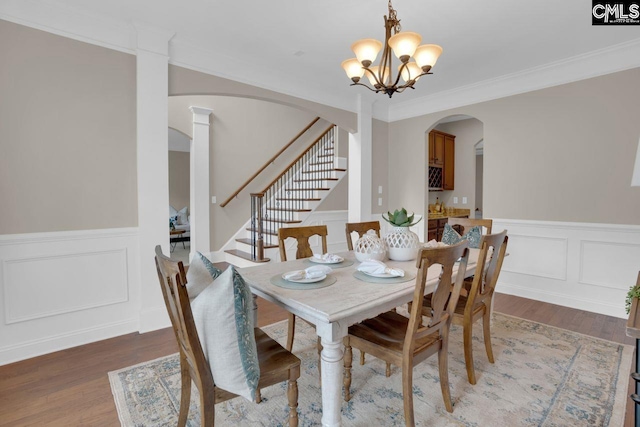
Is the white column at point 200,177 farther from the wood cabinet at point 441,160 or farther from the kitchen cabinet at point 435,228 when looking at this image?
the wood cabinet at point 441,160

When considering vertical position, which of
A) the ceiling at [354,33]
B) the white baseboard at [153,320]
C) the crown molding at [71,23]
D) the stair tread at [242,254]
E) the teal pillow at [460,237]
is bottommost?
the white baseboard at [153,320]

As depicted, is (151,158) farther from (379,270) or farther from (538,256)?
(538,256)

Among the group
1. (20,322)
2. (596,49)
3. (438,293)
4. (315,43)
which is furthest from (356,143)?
(20,322)

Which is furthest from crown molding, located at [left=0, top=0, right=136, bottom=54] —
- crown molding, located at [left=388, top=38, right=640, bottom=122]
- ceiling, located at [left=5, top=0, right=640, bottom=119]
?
crown molding, located at [left=388, top=38, right=640, bottom=122]

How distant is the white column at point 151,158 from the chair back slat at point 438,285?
226 cm

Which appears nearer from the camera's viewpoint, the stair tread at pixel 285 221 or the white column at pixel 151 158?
the white column at pixel 151 158

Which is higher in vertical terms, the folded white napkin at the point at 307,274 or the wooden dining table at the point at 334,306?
the folded white napkin at the point at 307,274

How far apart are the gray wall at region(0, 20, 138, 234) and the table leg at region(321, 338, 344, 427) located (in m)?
2.28

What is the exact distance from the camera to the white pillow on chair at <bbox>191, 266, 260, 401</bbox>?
123 cm

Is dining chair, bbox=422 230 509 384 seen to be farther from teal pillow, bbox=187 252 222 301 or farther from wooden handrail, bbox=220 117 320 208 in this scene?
wooden handrail, bbox=220 117 320 208

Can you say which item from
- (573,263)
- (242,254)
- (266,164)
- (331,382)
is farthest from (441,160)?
(331,382)

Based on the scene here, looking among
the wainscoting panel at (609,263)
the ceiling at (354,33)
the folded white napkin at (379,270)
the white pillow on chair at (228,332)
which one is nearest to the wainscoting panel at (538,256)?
the wainscoting panel at (609,263)

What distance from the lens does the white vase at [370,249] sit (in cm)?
215

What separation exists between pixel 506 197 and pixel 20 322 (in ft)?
16.1
